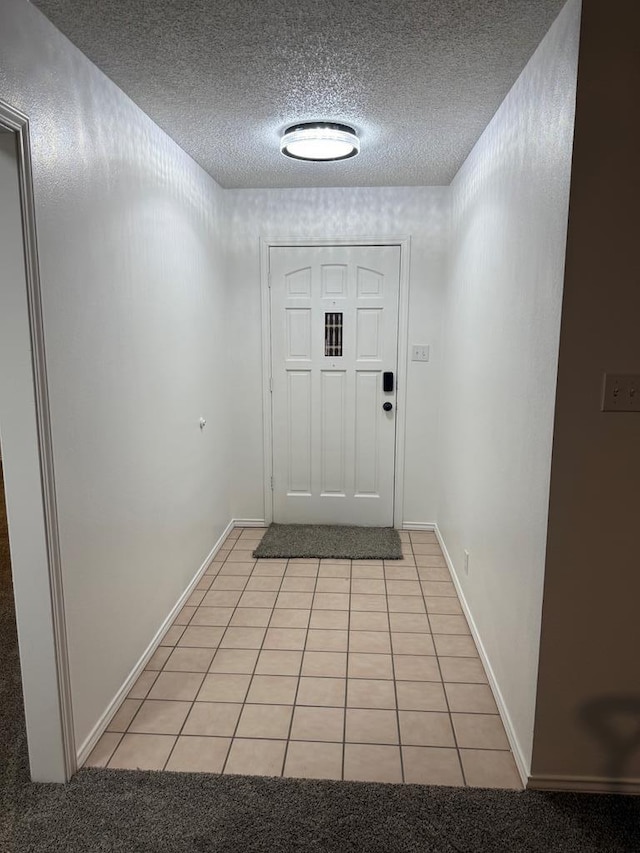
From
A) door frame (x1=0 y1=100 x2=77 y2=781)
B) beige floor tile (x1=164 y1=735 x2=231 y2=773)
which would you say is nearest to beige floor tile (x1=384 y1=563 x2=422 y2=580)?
beige floor tile (x1=164 y1=735 x2=231 y2=773)

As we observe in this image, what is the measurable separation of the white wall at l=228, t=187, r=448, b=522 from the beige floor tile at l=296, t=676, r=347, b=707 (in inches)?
76.5

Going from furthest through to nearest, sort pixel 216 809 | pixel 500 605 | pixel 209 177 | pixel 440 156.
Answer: pixel 209 177 → pixel 440 156 → pixel 500 605 → pixel 216 809

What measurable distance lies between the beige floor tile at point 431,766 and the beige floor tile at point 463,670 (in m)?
0.46

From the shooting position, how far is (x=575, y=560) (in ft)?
5.76

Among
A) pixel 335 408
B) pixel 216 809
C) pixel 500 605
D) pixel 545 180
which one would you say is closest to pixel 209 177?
pixel 335 408

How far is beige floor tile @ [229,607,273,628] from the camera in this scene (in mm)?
2963

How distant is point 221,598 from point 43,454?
176 cm

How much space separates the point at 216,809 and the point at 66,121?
7.21 feet

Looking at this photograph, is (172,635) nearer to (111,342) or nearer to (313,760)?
(313,760)

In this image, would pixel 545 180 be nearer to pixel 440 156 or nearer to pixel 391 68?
pixel 391 68

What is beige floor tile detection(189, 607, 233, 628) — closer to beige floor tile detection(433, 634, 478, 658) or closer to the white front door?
beige floor tile detection(433, 634, 478, 658)

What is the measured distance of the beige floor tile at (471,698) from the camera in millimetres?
2299

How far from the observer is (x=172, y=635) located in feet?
9.44

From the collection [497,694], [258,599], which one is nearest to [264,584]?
[258,599]
